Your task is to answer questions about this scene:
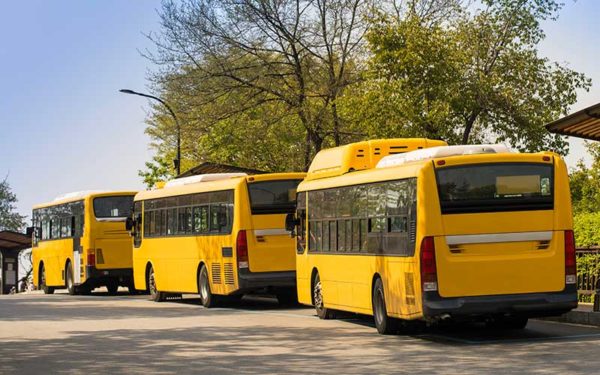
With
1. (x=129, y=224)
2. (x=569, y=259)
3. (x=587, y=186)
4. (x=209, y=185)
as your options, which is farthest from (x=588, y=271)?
(x=587, y=186)

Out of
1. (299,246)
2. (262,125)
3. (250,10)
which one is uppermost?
(250,10)

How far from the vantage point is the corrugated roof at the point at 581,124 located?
19.4 meters

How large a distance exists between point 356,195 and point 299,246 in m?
4.00

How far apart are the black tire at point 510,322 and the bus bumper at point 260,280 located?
8.41 m

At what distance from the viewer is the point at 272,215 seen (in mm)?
26859

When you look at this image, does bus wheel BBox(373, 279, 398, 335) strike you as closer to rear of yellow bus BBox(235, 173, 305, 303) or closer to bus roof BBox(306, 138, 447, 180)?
bus roof BBox(306, 138, 447, 180)

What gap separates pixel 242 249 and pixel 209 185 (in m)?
2.44

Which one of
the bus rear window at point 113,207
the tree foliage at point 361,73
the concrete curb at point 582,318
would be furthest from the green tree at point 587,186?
the concrete curb at point 582,318

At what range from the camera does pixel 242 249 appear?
2681cm

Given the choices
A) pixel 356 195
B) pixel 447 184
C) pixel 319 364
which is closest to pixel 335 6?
pixel 356 195

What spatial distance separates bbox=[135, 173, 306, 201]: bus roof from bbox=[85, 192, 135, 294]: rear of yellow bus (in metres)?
4.18

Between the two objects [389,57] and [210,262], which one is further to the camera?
[389,57]

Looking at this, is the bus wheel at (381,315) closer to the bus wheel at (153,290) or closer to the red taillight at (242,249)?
the red taillight at (242,249)

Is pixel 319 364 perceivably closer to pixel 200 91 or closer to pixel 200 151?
pixel 200 91
